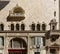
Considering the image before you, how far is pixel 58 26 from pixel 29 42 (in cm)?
464

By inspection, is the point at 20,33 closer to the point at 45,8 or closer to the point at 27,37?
the point at 27,37

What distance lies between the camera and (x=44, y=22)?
5428 centimetres

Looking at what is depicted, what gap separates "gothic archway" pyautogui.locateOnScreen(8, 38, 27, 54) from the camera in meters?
54.1

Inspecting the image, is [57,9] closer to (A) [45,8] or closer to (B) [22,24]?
(A) [45,8]

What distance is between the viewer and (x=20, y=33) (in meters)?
54.2

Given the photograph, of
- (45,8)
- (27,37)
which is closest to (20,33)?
(27,37)

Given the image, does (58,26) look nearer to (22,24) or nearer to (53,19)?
(53,19)

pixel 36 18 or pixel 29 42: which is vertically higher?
pixel 36 18

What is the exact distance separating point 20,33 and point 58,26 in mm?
5406

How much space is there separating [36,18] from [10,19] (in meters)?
3.66

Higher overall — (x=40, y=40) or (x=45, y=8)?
(x=45, y=8)

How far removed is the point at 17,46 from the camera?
179 feet

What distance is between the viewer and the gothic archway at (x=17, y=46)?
54125 mm

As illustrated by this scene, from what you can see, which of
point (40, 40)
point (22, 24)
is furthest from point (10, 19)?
point (40, 40)
